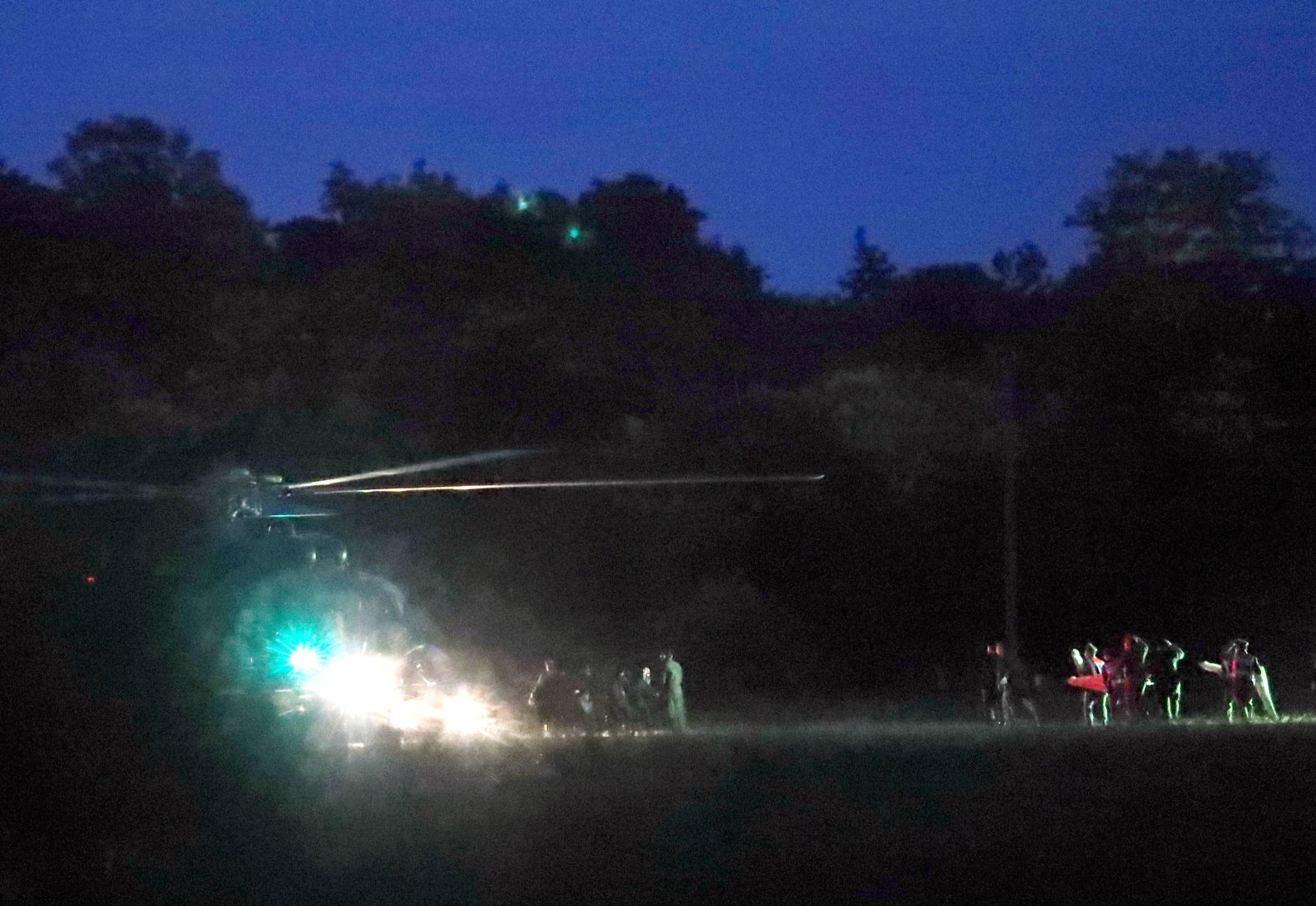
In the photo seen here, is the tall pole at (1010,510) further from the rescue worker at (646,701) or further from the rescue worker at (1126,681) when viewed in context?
the rescue worker at (646,701)

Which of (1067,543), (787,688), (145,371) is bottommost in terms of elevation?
(787,688)

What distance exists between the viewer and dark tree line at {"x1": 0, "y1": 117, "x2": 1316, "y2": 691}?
4091cm

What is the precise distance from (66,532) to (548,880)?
6176 mm

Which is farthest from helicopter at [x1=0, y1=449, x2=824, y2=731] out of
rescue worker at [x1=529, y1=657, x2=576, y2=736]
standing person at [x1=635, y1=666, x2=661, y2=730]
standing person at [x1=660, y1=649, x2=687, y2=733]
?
standing person at [x1=635, y1=666, x2=661, y2=730]

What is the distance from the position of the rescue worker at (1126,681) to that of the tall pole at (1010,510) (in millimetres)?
4233

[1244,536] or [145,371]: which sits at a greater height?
[145,371]

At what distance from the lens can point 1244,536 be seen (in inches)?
1658

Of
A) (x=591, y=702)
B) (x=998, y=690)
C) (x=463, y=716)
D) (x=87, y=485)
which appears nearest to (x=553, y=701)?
(x=591, y=702)

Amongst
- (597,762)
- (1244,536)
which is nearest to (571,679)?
(597,762)

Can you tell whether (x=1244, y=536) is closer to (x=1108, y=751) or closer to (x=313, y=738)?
(x=1108, y=751)

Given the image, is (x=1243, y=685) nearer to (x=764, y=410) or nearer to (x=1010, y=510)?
(x=1010, y=510)

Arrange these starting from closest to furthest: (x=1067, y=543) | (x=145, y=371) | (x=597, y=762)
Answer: (x=597, y=762) < (x=1067, y=543) < (x=145, y=371)

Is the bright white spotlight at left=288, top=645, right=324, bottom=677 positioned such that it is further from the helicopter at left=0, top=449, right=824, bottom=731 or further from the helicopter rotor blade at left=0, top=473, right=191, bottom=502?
the helicopter rotor blade at left=0, top=473, right=191, bottom=502

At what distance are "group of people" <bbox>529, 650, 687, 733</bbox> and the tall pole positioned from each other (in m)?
6.65
